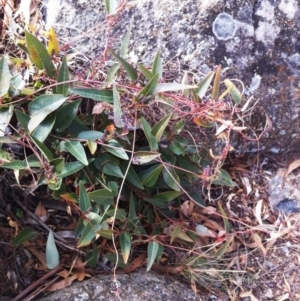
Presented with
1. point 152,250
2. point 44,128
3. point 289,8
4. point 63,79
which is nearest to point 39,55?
point 63,79

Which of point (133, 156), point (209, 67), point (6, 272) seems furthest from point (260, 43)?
point (6, 272)

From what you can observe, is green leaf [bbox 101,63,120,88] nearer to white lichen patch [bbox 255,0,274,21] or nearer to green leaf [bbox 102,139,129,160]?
green leaf [bbox 102,139,129,160]

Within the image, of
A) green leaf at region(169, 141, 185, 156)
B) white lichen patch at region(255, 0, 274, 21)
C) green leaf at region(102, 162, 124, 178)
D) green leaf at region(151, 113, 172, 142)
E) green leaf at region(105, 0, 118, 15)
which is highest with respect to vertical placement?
green leaf at region(105, 0, 118, 15)

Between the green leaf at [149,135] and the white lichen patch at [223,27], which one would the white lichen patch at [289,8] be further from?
the green leaf at [149,135]

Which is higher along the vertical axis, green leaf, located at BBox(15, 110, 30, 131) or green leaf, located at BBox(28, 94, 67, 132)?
green leaf, located at BBox(28, 94, 67, 132)

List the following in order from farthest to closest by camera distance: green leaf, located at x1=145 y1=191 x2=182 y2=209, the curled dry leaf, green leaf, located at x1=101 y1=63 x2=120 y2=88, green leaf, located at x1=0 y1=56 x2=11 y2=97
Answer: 1. the curled dry leaf
2. green leaf, located at x1=145 y1=191 x2=182 y2=209
3. green leaf, located at x1=101 y1=63 x2=120 y2=88
4. green leaf, located at x1=0 y1=56 x2=11 y2=97

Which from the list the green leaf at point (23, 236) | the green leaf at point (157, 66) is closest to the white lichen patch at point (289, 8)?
the green leaf at point (157, 66)

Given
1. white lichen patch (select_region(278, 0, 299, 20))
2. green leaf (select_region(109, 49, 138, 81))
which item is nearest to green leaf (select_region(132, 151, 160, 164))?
green leaf (select_region(109, 49, 138, 81))
